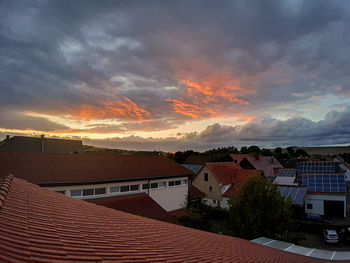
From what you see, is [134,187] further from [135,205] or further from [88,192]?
[88,192]

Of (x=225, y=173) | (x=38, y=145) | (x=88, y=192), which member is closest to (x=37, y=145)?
(x=38, y=145)

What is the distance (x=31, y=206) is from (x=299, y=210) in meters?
34.4

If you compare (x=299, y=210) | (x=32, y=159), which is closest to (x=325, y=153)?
(x=299, y=210)

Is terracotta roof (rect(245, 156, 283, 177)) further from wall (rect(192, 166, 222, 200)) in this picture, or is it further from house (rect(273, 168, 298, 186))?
wall (rect(192, 166, 222, 200))

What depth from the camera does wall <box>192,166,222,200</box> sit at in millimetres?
36781

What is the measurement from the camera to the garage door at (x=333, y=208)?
104 feet

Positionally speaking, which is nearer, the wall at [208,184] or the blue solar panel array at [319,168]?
the wall at [208,184]

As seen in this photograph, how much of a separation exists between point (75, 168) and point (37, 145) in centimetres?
2982

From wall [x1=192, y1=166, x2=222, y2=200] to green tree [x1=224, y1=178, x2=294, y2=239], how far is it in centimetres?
1887

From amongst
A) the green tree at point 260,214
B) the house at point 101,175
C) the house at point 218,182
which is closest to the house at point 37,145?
the house at point 101,175

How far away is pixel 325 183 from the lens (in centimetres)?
3412

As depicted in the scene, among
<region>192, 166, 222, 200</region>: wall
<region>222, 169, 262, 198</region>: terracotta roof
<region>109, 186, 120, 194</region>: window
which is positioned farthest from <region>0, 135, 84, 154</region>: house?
<region>222, 169, 262, 198</region>: terracotta roof

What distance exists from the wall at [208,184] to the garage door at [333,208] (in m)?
15.5

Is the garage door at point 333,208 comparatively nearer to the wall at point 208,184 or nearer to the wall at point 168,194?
the wall at point 208,184
